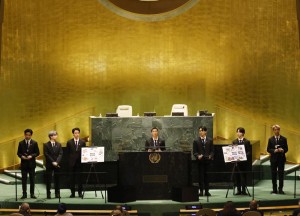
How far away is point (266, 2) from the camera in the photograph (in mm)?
19719

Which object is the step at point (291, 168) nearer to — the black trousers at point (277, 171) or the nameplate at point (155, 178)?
the black trousers at point (277, 171)

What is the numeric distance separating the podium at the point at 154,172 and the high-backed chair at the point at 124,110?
110 inches

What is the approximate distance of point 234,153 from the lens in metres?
15.9

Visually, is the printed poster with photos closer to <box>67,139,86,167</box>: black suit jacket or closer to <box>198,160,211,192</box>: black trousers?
<box>198,160,211,192</box>: black trousers

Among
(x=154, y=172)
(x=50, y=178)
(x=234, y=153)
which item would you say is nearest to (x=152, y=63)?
(x=154, y=172)

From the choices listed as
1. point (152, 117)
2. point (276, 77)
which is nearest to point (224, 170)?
point (152, 117)

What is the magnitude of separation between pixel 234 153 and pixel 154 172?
5.26ft

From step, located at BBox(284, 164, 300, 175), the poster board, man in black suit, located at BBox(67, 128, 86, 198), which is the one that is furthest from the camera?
step, located at BBox(284, 164, 300, 175)

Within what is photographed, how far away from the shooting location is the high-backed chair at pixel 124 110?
1880cm

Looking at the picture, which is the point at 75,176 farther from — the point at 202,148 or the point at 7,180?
the point at 202,148

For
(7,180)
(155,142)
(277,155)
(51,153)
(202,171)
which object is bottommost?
(7,180)

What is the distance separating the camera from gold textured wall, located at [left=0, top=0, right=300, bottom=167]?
63.9 ft

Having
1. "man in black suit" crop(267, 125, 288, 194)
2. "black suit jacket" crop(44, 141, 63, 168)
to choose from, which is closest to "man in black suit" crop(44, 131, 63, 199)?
"black suit jacket" crop(44, 141, 63, 168)

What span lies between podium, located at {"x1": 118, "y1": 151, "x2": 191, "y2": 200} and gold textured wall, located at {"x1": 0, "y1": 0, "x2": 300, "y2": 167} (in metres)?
4.03
